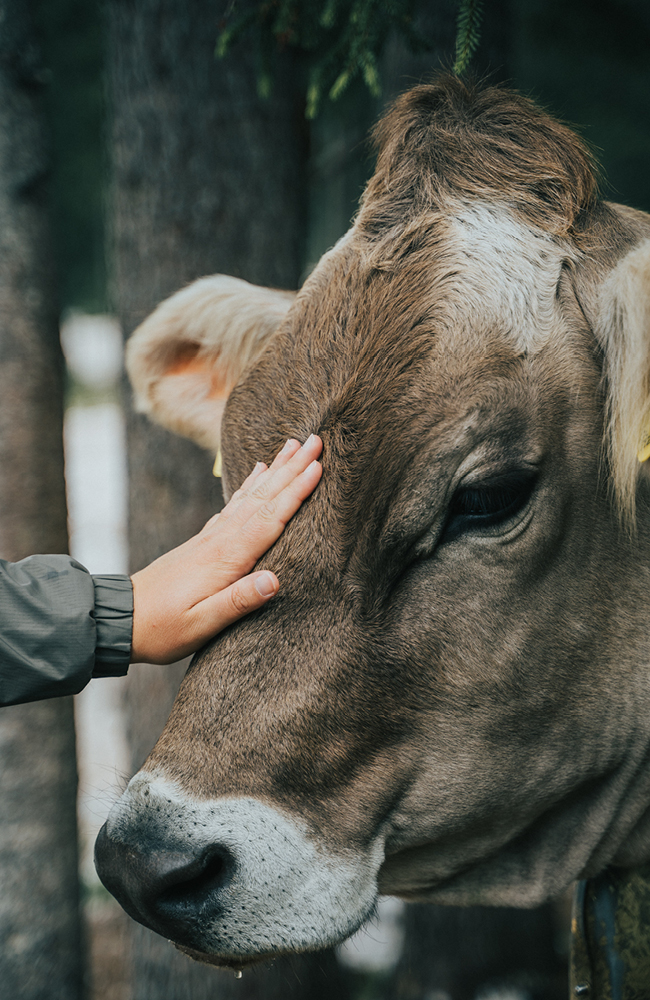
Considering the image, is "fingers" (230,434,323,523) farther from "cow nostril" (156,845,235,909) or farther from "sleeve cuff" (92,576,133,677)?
"cow nostril" (156,845,235,909)

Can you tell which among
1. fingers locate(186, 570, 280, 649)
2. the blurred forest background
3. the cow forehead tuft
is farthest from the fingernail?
the blurred forest background

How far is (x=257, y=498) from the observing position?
1.75 metres

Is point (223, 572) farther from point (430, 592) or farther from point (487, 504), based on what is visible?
point (487, 504)

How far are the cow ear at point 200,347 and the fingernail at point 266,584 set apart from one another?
1.13m

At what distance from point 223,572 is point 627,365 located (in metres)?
1.02

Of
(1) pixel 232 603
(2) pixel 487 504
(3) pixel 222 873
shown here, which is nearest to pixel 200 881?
(3) pixel 222 873

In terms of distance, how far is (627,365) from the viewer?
66.7 inches

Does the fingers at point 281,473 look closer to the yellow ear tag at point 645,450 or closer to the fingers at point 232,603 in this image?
the fingers at point 232,603

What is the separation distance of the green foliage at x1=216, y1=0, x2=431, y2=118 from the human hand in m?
1.47

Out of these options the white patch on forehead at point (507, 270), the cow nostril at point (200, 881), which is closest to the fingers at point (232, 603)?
the cow nostril at point (200, 881)

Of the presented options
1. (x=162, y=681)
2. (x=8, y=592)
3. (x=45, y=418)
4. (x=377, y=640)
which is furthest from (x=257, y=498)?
(x=162, y=681)

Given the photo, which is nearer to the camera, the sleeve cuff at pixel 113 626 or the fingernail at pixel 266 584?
the fingernail at pixel 266 584

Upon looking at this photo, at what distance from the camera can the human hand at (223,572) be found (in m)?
1.69

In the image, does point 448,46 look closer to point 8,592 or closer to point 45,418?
point 45,418
